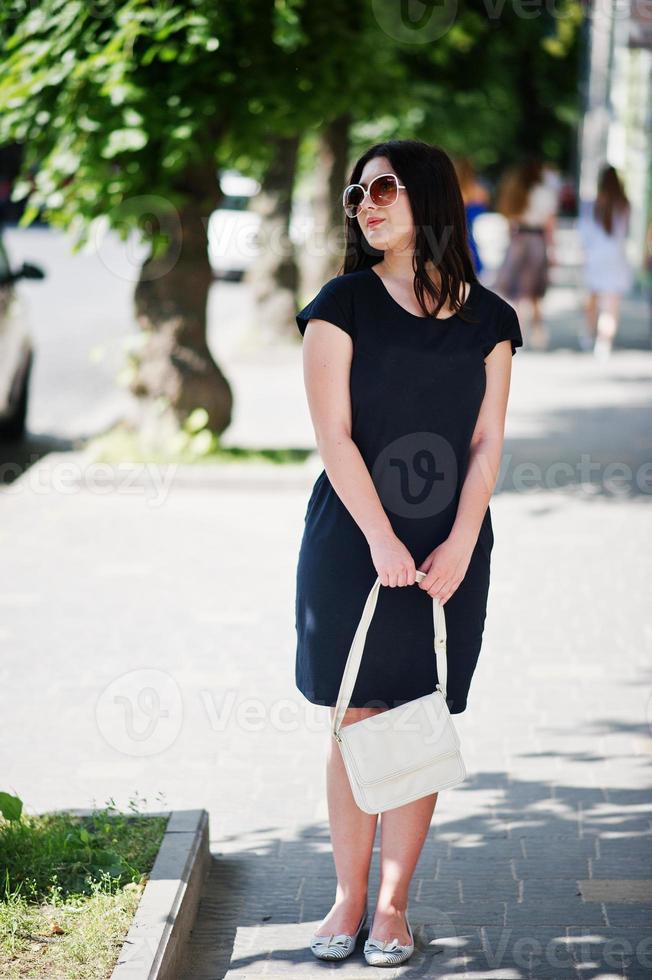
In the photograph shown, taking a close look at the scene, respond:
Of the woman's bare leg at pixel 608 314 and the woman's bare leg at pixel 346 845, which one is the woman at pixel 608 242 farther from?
the woman's bare leg at pixel 346 845

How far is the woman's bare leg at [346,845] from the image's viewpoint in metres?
3.56

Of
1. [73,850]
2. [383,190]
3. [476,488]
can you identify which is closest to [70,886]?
[73,850]

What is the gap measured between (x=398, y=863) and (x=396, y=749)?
398mm

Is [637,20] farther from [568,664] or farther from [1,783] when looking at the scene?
[1,783]

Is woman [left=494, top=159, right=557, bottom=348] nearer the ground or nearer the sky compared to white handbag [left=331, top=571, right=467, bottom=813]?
nearer the sky

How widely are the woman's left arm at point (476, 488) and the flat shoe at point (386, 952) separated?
0.88 meters

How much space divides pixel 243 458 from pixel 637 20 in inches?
224

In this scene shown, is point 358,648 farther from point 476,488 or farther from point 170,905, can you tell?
point 170,905

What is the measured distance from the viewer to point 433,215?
3.39 meters

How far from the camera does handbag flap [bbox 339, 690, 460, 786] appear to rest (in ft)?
10.9

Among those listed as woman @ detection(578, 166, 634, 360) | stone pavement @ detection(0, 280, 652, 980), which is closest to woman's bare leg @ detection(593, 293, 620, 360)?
woman @ detection(578, 166, 634, 360)

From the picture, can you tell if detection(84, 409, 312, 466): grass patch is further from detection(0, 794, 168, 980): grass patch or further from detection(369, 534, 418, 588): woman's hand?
detection(369, 534, 418, 588): woman's hand

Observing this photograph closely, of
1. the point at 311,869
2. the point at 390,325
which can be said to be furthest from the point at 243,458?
the point at 390,325

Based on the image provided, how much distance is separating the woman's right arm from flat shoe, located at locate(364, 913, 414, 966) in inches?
36.5
